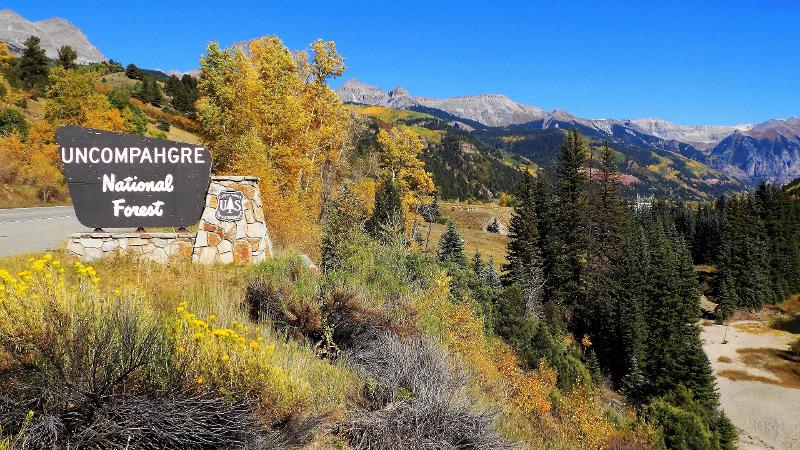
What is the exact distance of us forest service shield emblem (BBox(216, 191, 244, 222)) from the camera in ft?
38.9

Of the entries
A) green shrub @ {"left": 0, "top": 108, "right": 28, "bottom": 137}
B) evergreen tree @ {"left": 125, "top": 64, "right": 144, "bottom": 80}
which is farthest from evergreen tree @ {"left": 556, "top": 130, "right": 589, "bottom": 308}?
evergreen tree @ {"left": 125, "top": 64, "right": 144, "bottom": 80}

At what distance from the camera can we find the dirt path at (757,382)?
118 ft

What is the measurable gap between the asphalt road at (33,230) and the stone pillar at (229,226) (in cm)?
376

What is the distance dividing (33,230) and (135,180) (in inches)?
285

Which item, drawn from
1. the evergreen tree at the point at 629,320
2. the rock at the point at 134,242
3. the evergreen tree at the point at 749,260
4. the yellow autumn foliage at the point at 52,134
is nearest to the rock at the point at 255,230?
the rock at the point at 134,242

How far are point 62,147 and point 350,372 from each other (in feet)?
28.9

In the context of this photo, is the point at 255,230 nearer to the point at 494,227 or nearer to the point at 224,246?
the point at 224,246

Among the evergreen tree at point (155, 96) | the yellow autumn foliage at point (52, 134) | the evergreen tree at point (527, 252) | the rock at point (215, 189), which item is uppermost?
the evergreen tree at point (155, 96)

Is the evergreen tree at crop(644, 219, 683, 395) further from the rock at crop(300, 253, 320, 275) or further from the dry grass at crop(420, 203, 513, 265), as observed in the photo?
the rock at crop(300, 253, 320, 275)

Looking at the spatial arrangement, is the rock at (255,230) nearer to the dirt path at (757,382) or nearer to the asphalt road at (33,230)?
the asphalt road at (33,230)

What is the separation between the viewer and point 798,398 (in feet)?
140

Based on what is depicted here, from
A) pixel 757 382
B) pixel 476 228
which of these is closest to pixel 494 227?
pixel 476 228

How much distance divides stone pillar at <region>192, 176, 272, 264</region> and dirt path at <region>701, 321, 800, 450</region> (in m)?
38.1

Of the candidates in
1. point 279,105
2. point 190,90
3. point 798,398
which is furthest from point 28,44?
point 798,398
